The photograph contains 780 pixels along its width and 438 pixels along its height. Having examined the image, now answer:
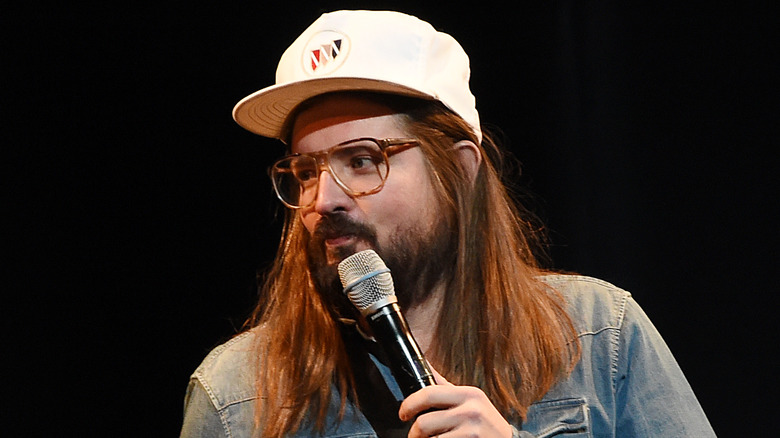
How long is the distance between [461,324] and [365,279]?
1.30ft

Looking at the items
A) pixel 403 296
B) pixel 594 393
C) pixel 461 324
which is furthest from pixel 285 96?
pixel 594 393

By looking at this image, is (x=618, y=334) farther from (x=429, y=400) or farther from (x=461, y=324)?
(x=429, y=400)

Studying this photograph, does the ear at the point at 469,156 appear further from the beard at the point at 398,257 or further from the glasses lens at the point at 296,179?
the glasses lens at the point at 296,179

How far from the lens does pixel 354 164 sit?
1664 millimetres

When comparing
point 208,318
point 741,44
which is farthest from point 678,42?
point 208,318

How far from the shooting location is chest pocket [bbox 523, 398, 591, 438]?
169 centimetres

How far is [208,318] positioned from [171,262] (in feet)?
0.56

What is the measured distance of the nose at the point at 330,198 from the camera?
1626 millimetres

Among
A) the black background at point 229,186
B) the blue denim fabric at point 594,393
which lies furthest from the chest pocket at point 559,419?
the black background at point 229,186

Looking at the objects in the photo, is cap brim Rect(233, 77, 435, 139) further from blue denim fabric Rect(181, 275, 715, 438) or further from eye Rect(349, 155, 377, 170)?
blue denim fabric Rect(181, 275, 715, 438)

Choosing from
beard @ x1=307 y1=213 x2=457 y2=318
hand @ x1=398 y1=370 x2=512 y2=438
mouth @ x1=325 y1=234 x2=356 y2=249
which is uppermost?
mouth @ x1=325 y1=234 x2=356 y2=249

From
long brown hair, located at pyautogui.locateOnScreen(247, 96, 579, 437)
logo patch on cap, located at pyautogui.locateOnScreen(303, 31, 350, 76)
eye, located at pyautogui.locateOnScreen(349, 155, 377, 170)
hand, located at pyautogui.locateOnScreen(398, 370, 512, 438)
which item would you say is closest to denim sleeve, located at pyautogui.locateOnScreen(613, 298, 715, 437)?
long brown hair, located at pyautogui.locateOnScreen(247, 96, 579, 437)

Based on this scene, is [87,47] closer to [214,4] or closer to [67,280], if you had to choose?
[214,4]

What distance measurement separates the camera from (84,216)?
2238 mm
